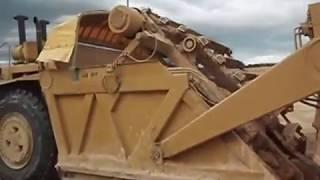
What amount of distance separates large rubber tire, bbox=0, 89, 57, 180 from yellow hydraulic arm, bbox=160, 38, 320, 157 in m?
1.92

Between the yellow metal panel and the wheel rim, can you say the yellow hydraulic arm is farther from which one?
the wheel rim

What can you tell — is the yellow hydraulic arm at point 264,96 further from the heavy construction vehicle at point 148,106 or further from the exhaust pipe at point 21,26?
the exhaust pipe at point 21,26

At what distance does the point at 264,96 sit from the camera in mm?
4641

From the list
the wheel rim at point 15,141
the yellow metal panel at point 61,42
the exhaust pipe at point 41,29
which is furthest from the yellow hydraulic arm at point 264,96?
the exhaust pipe at point 41,29

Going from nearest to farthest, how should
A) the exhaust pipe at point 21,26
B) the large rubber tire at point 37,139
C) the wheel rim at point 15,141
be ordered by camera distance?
the large rubber tire at point 37,139, the wheel rim at point 15,141, the exhaust pipe at point 21,26

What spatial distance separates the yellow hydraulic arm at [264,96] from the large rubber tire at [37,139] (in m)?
1.92

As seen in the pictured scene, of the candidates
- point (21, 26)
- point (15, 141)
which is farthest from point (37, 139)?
point (21, 26)

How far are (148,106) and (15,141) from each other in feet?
6.29

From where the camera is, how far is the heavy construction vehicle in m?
4.85

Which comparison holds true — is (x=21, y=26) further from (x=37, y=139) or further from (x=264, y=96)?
(x=264, y=96)

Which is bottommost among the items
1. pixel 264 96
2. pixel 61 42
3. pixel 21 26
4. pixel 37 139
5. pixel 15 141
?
pixel 15 141

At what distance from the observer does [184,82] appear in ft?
17.2

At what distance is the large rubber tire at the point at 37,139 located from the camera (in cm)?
658

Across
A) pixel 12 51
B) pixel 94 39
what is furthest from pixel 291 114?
pixel 12 51
